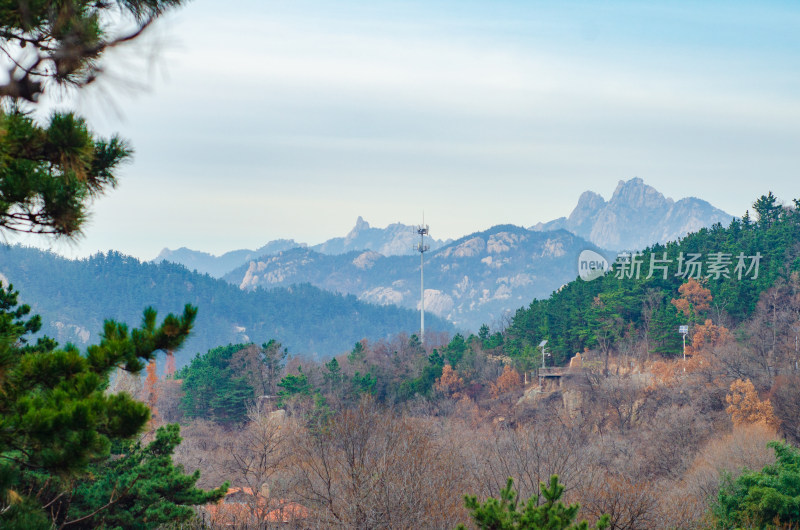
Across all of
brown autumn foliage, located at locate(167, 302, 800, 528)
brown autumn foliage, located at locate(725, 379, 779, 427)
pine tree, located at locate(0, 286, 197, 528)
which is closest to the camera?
pine tree, located at locate(0, 286, 197, 528)

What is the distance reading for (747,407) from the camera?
4141 centimetres

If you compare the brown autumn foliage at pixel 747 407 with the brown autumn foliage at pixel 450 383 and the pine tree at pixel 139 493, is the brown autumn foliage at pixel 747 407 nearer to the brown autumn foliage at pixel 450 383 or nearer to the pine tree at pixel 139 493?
the brown autumn foliage at pixel 450 383

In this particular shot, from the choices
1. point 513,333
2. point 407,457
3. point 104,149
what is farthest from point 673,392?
point 104,149

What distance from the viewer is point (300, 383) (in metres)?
53.9

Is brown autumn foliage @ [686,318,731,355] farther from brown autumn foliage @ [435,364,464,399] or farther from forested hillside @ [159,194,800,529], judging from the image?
brown autumn foliage @ [435,364,464,399]

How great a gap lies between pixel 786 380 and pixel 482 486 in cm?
2700

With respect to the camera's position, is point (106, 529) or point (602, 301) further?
point (602, 301)

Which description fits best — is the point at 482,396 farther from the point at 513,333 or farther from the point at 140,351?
the point at 140,351

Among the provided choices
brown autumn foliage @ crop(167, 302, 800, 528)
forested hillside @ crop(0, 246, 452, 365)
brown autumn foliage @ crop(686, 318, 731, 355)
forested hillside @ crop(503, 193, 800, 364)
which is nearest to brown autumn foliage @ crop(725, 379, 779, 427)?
brown autumn foliage @ crop(167, 302, 800, 528)

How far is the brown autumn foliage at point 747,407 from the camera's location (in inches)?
1612

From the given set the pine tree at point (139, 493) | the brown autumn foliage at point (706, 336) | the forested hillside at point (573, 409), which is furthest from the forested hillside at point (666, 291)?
the pine tree at point (139, 493)

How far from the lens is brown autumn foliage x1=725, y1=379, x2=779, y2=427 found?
134 ft

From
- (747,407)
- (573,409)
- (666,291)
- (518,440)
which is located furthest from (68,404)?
(666,291)

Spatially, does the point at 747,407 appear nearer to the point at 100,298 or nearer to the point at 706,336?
the point at 706,336
